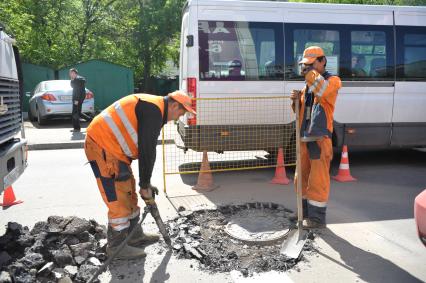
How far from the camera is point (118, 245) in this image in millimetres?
3820

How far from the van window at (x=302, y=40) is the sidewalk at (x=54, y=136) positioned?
259 cm

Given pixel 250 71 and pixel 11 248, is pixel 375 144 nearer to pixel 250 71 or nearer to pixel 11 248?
pixel 250 71

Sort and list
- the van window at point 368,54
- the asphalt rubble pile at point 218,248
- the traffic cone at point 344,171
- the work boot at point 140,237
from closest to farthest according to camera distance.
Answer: the asphalt rubble pile at point 218,248 < the work boot at point 140,237 < the traffic cone at point 344,171 < the van window at point 368,54

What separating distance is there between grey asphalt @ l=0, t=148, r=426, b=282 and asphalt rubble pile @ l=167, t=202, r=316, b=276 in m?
0.10

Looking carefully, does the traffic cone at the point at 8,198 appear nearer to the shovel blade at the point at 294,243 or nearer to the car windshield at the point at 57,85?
the shovel blade at the point at 294,243

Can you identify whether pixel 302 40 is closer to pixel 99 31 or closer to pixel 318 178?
pixel 318 178

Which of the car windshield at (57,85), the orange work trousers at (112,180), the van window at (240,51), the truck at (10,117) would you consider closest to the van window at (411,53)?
the van window at (240,51)

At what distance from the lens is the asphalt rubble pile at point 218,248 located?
3.71 meters

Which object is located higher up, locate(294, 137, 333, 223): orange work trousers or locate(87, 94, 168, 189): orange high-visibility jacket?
locate(87, 94, 168, 189): orange high-visibility jacket

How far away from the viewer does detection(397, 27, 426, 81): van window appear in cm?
731

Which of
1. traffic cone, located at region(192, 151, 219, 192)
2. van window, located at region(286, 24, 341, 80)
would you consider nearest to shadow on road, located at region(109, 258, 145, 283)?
traffic cone, located at region(192, 151, 219, 192)

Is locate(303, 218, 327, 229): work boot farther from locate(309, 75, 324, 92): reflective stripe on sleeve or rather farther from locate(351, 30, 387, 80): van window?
locate(351, 30, 387, 80): van window

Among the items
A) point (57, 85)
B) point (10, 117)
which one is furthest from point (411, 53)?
point (57, 85)

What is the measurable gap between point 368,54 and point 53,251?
19.8ft
